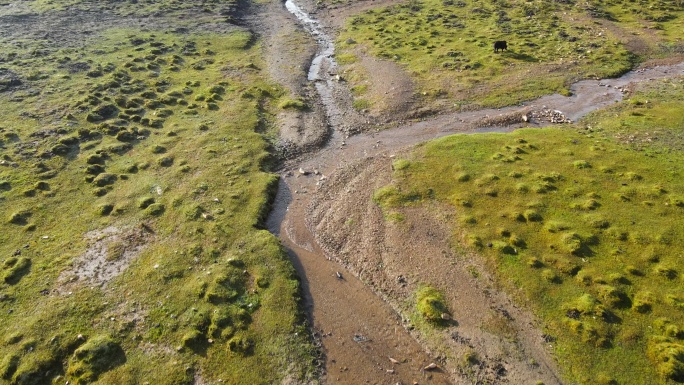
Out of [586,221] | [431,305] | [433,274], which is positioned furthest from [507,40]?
[431,305]

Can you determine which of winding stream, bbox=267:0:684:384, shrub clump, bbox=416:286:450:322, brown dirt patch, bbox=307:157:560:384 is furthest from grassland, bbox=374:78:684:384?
shrub clump, bbox=416:286:450:322

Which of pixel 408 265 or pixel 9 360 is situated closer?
pixel 9 360

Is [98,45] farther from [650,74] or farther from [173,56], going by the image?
[650,74]

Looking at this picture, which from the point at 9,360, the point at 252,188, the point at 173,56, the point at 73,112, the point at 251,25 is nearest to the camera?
the point at 9,360

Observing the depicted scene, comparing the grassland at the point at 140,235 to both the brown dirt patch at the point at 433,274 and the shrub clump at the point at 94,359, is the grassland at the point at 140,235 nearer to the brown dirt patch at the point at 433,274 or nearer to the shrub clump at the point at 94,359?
the shrub clump at the point at 94,359

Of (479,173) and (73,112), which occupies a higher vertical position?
(73,112)

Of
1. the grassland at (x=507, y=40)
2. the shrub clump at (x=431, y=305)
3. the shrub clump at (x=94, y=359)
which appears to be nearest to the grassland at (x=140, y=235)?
the shrub clump at (x=94, y=359)

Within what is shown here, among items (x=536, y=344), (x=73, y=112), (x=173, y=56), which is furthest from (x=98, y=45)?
(x=536, y=344)
